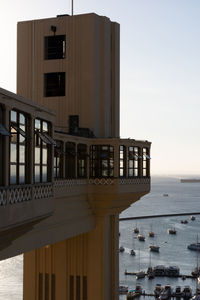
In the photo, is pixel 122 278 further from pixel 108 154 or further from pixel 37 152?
pixel 37 152

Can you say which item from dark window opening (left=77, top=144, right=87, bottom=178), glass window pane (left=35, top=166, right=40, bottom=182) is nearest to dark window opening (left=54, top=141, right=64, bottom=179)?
dark window opening (left=77, top=144, right=87, bottom=178)

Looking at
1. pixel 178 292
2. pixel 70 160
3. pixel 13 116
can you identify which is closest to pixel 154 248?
Answer: pixel 178 292

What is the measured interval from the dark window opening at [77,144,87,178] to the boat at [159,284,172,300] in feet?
265

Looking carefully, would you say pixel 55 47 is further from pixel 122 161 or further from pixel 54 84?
pixel 122 161

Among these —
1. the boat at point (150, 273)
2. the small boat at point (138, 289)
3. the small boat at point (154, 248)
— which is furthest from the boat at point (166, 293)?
the small boat at point (154, 248)

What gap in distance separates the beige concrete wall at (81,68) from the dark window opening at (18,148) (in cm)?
1748

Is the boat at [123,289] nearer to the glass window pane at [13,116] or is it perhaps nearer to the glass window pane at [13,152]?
the glass window pane at [13,152]

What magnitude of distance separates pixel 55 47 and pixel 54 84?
2.66m

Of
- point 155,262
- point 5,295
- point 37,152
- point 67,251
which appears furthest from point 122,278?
point 37,152

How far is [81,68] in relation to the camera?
3641cm

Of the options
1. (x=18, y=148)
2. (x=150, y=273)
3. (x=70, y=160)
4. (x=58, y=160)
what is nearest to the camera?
(x=18, y=148)

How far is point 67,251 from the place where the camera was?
1399 inches

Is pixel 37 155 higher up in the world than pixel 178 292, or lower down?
higher up

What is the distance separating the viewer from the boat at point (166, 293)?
4221 inches
